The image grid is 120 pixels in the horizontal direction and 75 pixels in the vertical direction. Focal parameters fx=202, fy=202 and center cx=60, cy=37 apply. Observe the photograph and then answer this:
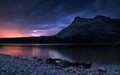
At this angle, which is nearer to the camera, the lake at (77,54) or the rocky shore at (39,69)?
the rocky shore at (39,69)

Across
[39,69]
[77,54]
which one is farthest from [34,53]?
[39,69]

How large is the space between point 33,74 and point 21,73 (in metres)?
1.00

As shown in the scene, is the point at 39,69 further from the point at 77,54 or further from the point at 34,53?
the point at 34,53

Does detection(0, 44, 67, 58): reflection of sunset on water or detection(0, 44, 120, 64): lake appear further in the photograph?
detection(0, 44, 67, 58): reflection of sunset on water

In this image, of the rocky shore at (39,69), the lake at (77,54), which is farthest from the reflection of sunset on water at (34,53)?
the rocky shore at (39,69)

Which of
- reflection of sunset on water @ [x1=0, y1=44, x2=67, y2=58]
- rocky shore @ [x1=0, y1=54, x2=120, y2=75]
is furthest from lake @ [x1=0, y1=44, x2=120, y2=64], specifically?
rocky shore @ [x1=0, y1=54, x2=120, y2=75]

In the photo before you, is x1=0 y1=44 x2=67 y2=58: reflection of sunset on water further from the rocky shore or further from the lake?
the rocky shore

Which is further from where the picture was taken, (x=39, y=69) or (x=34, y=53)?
(x=34, y=53)

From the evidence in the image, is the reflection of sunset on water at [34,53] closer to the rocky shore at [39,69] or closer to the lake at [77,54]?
the lake at [77,54]

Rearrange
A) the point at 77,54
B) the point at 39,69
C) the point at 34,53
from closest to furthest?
1. the point at 39,69
2. the point at 77,54
3. the point at 34,53

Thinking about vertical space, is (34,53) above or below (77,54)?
above

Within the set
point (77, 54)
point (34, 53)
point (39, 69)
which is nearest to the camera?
point (39, 69)

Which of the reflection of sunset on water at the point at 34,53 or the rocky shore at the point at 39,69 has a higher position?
the rocky shore at the point at 39,69

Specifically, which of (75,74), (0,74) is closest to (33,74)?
(0,74)
